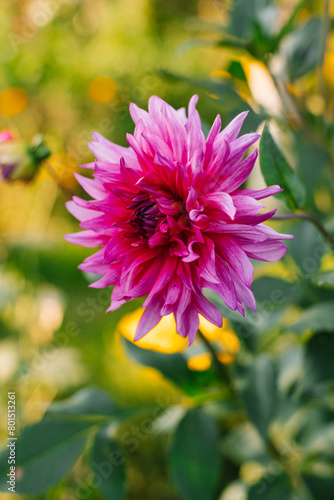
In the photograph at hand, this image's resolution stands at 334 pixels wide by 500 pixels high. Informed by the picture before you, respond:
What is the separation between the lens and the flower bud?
52 cm

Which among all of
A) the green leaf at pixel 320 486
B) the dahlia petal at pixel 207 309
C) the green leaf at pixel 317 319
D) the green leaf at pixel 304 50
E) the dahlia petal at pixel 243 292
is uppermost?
the green leaf at pixel 304 50

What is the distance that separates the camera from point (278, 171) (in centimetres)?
40

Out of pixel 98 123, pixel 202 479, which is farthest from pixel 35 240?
pixel 202 479

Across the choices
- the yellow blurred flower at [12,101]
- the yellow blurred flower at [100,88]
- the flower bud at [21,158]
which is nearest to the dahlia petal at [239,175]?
the flower bud at [21,158]

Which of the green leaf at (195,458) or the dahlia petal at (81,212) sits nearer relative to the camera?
the dahlia petal at (81,212)

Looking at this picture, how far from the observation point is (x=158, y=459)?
979mm

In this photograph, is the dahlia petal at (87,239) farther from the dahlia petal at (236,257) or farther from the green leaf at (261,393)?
the green leaf at (261,393)

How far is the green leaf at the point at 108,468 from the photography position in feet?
1.83

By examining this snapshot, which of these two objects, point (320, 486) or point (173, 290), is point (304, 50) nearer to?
point (173, 290)

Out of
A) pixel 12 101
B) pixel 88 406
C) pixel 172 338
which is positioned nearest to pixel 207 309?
pixel 88 406

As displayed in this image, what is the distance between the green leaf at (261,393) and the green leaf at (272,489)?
8 centimetres

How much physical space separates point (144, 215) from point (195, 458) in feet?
1.17

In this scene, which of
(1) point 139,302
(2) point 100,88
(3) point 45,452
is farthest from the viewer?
(2) point 100,88

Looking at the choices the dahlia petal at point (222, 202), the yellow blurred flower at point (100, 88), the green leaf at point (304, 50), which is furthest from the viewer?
the yellow blurred flower at point (100, 88)
